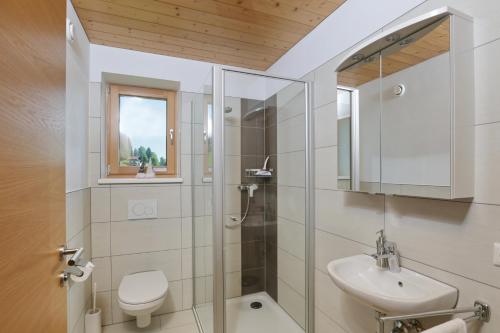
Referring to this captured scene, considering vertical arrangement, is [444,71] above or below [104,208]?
above

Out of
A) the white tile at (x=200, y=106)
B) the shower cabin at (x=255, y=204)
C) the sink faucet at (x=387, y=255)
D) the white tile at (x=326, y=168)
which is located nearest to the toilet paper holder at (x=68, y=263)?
the shower cabin at (x=255, y=204)

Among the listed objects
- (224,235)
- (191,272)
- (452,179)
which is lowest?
(191,272)

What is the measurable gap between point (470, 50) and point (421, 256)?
0.87m

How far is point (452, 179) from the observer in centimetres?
91

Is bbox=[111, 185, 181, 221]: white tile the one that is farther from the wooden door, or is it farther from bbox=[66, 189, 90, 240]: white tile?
the wooden door

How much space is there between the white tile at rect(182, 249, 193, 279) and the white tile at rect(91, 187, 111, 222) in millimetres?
775

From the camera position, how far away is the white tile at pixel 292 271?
189cm

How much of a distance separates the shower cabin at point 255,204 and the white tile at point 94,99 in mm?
905

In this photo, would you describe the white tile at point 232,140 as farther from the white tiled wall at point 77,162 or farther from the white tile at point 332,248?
the white tiled wall at point 77,162

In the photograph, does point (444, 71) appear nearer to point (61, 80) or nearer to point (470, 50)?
→ point (470, 50)

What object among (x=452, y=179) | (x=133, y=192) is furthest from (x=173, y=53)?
(x=452, y=179)

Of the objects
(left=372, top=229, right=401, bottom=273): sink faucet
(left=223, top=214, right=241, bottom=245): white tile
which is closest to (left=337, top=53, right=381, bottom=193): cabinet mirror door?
(left=372, top=229, right=401, bottom=273): sink faucet

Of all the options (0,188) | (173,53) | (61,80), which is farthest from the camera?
(173,53)

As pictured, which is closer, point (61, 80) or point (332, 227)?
point (61, 80)
